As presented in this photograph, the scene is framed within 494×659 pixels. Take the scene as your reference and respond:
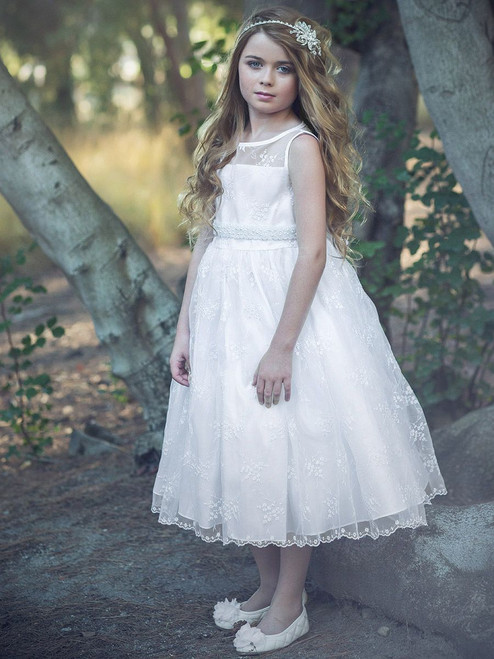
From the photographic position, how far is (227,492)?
2.29 metres

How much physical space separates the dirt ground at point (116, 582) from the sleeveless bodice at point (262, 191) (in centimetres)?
128

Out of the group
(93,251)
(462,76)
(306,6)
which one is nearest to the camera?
(462,76)

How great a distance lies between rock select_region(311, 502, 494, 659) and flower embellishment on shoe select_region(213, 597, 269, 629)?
266mm

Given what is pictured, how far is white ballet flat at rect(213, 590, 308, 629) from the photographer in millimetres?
2545

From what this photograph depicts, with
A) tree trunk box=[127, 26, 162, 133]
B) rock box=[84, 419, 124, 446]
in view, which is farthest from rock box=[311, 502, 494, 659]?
tree trunk box=[127, 26, 162, 133]

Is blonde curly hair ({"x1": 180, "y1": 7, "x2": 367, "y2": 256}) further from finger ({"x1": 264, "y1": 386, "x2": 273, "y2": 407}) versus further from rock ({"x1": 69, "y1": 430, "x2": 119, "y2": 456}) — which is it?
rock ({"x1": 69, "y1": 430, "x2": 119, "y2": 456})

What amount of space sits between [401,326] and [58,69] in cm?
902

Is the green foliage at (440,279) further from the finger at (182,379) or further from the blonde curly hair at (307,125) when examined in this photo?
the finger at (182,379)

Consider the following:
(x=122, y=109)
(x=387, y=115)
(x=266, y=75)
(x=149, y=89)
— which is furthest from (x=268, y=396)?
(x=122, y=109)

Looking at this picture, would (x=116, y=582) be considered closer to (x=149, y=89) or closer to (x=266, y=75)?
(x=266, y=75)

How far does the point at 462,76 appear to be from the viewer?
3059mm

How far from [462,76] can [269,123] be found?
→ 1.08 meters

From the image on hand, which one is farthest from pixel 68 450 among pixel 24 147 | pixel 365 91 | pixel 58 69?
pixel 58 69

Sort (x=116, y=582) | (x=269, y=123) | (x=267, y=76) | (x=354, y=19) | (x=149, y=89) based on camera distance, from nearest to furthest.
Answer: (x=267, y=76), (x=269, y=123), (x=116, y=582), (x=354, y=19), (x=149, y=89)
